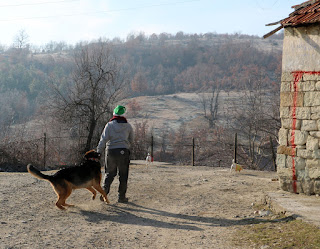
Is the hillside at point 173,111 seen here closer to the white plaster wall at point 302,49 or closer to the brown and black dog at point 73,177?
the white plaster wall at point 302,49

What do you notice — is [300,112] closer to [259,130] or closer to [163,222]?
[163,222]

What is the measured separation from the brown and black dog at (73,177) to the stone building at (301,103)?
4.04 meters

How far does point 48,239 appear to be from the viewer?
229 inches

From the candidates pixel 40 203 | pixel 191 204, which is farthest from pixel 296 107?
pixel 40 203

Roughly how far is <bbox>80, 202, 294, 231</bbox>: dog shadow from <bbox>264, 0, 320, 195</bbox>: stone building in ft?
7.08

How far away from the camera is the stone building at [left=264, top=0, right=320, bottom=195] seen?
8.40 meters

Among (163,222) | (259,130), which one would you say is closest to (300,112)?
(163,222)

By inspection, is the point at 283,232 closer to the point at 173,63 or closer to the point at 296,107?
the point at 296,107

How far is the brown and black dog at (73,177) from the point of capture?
7352 millimetres

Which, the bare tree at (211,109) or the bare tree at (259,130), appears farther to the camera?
the bare tree at (211,109)

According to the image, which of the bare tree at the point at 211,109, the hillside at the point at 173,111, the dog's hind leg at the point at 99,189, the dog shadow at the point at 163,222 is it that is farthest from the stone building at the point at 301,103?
the bare tree at the point at 211,109

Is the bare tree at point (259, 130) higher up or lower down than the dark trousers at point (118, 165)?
lower down

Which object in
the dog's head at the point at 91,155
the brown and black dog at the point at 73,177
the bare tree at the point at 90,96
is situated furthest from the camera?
the bare tree at the point at 90,96

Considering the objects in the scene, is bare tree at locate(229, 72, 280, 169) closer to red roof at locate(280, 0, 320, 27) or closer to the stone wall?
the stone wall
